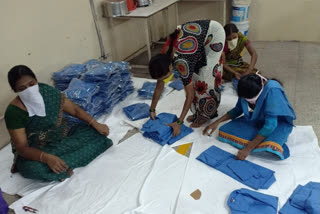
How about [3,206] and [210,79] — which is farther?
[210,79]

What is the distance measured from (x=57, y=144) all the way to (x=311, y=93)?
2.22 meters

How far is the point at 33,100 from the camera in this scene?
1695 millimetres

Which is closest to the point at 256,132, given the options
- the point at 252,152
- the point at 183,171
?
the point at 252,152

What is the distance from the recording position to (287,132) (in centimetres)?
173

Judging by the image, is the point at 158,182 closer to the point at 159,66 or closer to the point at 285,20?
the point at 159,66

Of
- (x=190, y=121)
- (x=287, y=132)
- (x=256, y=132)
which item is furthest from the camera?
(x=190, y=121)

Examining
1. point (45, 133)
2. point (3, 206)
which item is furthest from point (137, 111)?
point (3, 206)

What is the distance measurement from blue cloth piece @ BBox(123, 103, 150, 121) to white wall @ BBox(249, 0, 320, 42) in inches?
89.5

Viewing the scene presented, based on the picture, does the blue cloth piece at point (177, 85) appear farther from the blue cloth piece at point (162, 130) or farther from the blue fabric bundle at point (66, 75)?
the blue fabric bundle at point (66, 75)

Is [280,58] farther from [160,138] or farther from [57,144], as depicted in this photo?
[57,144]

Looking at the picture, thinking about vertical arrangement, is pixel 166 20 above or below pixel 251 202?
above

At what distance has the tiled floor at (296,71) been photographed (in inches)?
87.7

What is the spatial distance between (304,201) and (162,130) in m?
1.01

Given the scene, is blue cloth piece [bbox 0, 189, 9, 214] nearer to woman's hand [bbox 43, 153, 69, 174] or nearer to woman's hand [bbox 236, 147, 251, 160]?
woman's hand [bbox 43, 153, 69, 174]
